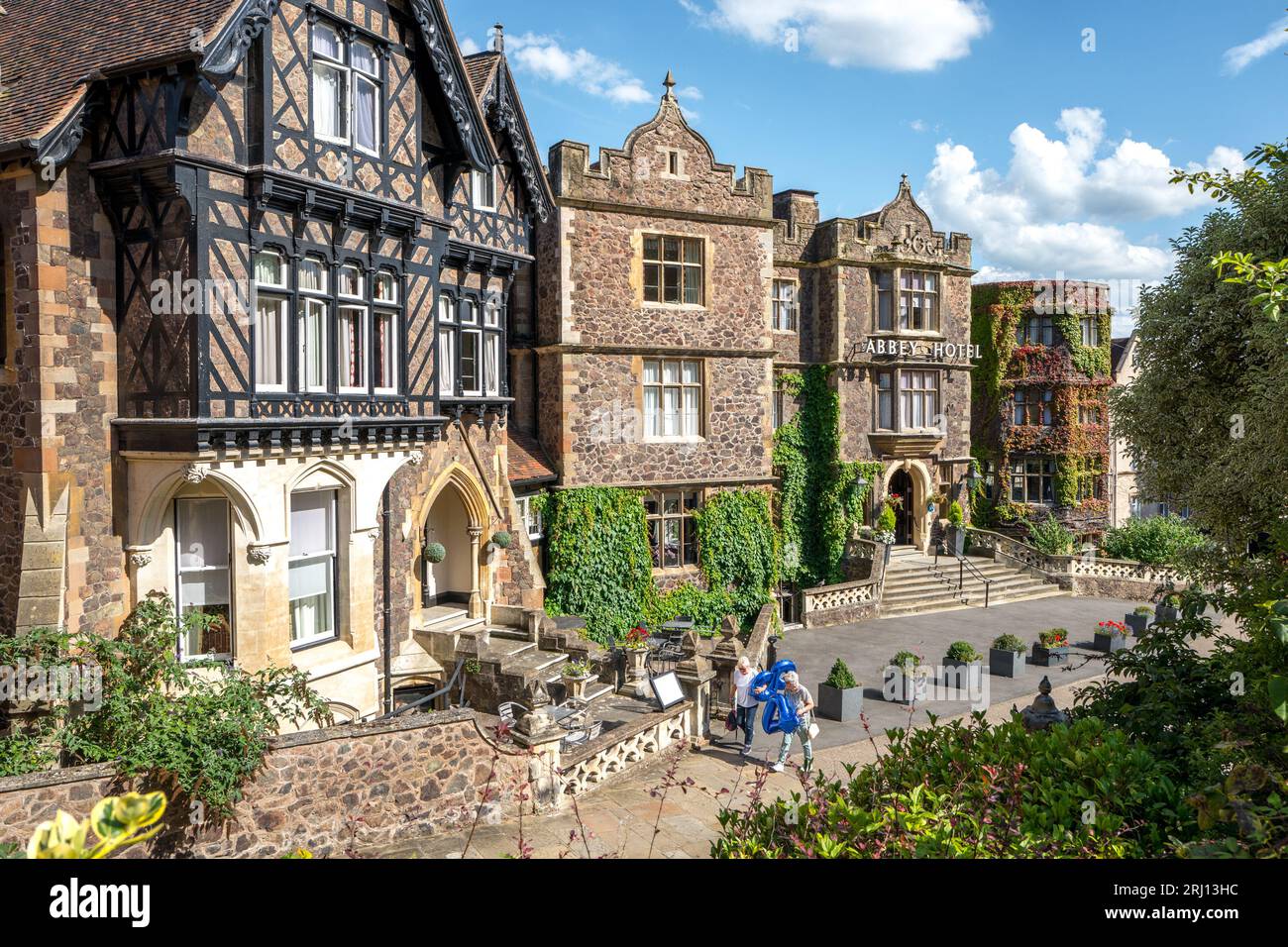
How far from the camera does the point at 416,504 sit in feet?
56.0

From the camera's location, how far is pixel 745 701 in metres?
14.7

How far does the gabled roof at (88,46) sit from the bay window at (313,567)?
547 centimetres

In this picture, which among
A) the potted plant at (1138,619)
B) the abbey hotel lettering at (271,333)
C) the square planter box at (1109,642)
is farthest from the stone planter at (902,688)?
the potted plant at (1138,619)

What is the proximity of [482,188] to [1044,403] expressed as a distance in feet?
89.3

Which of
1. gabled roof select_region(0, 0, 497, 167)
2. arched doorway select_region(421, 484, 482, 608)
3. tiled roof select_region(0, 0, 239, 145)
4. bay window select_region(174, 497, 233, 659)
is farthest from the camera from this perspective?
arched doorway select_region(421, 484, 482, 608)

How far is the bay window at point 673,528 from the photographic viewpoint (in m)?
24.1

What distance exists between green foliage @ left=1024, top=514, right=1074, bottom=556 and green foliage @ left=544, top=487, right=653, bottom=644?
57.5ft

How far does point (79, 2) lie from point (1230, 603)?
670 inches

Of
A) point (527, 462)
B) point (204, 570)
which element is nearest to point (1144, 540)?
point (527, 462)

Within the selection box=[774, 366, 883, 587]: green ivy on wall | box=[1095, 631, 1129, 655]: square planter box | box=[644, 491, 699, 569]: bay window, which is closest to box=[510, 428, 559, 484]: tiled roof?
box=[644, 491, 699, 569]: bay window

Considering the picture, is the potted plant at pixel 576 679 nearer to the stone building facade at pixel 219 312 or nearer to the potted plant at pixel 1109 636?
the stone building facade at pixel 219 312

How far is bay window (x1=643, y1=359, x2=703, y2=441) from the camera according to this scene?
23672 mm

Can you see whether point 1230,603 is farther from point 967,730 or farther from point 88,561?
point 88,561

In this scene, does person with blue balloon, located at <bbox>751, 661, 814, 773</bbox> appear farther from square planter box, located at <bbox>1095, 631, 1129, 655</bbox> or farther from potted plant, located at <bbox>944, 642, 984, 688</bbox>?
square planter box, located at <bbox>1095, 631, 1129, 655</bbox>
